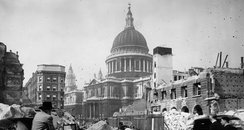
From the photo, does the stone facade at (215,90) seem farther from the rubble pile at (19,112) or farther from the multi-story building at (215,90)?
the rubble pile at (19,112)

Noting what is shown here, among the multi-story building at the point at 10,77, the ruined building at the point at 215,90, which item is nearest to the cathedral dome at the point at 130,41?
the multi-story building at the point at 10,77

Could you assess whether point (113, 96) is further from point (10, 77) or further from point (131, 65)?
point (10, 77)

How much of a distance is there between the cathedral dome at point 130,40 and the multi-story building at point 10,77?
141ft

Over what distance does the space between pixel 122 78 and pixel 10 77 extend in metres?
39.2

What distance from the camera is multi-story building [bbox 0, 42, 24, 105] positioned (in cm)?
4540

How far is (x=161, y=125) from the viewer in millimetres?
21625

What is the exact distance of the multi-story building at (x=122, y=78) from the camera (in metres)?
79.0

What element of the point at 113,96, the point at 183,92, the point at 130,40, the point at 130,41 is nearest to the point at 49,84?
the point at 113,96

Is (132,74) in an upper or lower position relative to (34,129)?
upper

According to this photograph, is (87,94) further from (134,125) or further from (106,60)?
(134,125)

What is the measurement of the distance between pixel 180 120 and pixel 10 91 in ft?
114

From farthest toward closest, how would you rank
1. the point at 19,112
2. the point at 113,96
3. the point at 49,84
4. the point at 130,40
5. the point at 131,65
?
1. the point at 130,40
2. the point at 131,65
3. the point at 113,96
4. the point at 49,84
5. the point at 19,112

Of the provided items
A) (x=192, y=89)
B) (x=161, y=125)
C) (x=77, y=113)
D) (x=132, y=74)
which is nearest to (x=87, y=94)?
(x=77, y=113)

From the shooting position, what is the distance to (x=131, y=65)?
8694 centimetres
